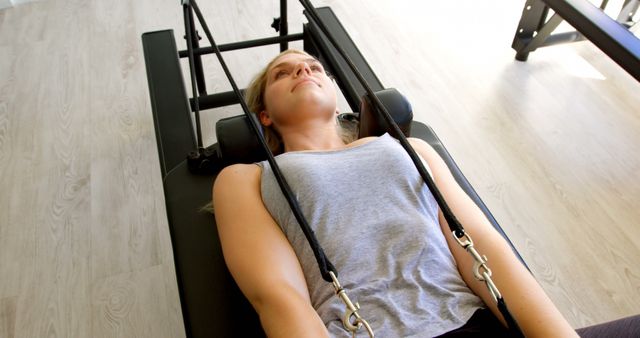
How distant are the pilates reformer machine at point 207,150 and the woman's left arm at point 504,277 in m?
0.14

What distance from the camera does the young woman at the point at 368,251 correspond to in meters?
0.91

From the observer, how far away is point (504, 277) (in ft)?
3.14

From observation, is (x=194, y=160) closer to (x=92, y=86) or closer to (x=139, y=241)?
(x=139, y=241)

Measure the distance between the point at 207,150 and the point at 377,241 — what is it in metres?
0.58

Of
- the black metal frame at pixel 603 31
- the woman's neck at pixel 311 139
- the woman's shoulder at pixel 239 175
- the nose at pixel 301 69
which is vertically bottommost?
the woman's neck at pixel 311 139

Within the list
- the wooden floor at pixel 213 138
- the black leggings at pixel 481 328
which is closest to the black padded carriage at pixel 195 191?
the black leggings at pixel 481 328

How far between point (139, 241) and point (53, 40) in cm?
145

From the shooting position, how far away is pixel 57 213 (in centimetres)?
180

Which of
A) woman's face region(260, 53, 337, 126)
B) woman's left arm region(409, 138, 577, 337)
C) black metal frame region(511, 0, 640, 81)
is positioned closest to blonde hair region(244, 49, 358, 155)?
woman's face region(260, 53, 337, 126)

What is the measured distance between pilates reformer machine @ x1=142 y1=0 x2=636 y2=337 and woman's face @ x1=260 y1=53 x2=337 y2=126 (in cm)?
8

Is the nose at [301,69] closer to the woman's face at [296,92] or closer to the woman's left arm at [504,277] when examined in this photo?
the woman's face at [296,92]

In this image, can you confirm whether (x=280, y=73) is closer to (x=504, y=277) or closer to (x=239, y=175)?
(x=239, y=175)

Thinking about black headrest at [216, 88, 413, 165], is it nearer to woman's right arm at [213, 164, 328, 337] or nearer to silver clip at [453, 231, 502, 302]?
woman's right arm at [213, 164, 328, 337]

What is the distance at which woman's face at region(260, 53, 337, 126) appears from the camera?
1224 millimetres
